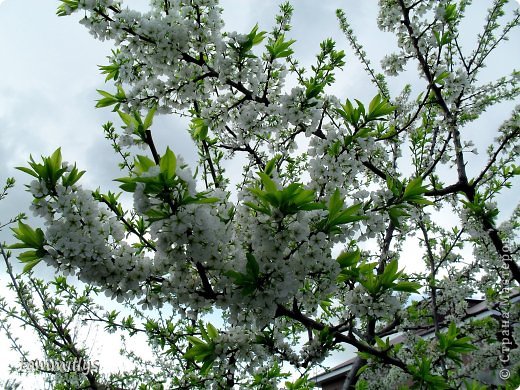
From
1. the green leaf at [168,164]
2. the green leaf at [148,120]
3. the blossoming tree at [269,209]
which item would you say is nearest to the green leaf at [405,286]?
the blossoming tree at [269,209]

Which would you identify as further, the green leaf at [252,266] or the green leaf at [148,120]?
the green leaf at [148,120]

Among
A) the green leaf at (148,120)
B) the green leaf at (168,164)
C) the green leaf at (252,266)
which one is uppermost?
the green leaf at (148,120)

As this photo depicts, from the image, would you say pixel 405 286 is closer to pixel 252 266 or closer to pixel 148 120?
pixel 252 266

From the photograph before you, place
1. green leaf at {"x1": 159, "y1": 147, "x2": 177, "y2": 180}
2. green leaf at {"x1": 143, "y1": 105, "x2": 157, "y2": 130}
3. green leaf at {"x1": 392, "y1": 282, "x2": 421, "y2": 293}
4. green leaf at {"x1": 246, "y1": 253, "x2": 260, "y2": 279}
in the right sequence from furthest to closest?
green leaf at {"x1": 392, "y1": 282, "x2": 421, "y2": 293}
green leaf at {"x1": 143, "y1": 105, "x2": 157, "y2": 130}
green leaf at {"x1": 246, "y1": 253, "x2": 260, "y2": 279}
green leaf at {"x1": 159, "y1": 147, "x2": 177, "y2": 180}

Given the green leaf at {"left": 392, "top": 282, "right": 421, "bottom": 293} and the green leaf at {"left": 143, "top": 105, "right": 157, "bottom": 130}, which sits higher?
the green leaf at {"left": 143, "top": 105, "right": 157, "bottom": 130}

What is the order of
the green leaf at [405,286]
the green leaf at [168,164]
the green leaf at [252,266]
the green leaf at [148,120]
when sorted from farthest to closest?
the green leaf at [405,286] → the green leaf at [148,120] → the green leaf at [252,266] → the green leaf at [168,164]

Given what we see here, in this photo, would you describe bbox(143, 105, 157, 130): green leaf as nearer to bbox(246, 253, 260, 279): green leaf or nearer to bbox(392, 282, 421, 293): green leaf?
bbox(246, 253, 260, 279): green leaf

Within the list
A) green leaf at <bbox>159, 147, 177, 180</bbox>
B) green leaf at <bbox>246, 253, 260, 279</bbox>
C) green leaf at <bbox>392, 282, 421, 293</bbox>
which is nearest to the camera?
green leaf at <bbox>159, 147, 177, 180</bbox>

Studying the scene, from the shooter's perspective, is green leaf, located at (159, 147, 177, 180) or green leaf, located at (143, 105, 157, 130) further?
green leaf, located at (143, 105, 157, 130)

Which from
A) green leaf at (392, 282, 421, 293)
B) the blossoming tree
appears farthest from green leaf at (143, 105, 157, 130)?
green leaf at (392, 282, 421, 293)

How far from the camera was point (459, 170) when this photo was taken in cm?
643

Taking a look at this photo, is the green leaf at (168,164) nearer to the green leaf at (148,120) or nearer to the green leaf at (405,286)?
the green leaf at (148,120)

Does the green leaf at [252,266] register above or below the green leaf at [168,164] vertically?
below

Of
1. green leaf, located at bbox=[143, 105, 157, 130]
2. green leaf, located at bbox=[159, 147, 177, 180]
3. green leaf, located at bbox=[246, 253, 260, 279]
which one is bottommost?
green leaf, located at bbox=[246, 253, 260, 279]
